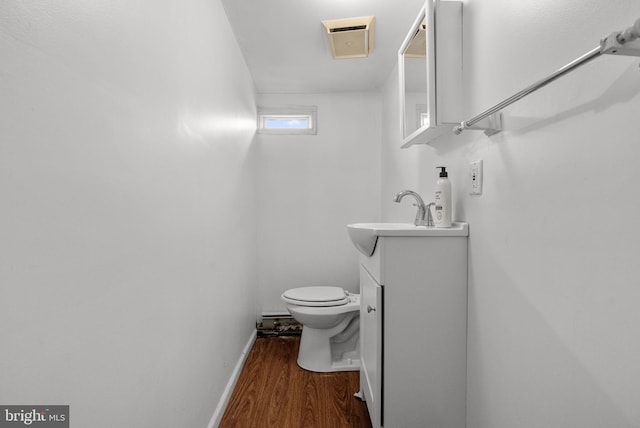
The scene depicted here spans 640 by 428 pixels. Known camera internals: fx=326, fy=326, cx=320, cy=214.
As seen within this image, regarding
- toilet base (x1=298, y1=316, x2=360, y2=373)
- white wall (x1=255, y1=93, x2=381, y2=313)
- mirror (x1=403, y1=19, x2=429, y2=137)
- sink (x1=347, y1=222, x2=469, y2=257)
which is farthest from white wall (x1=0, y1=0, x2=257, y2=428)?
white wall (x1=255, y1=93, x2=381, y2=313)

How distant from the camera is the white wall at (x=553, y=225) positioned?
25.6 inches

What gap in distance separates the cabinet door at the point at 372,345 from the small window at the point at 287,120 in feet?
5.28

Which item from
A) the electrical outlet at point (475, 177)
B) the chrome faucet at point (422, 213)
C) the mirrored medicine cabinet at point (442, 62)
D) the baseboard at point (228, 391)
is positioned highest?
the mirrored medicine cabinet at point (442, 62)

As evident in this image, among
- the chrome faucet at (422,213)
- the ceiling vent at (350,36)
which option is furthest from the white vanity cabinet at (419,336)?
the ceiling vent at (350,36)

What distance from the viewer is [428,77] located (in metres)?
1.28

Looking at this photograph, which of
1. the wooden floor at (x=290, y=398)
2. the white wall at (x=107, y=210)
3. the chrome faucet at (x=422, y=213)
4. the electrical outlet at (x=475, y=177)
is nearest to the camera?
the white wall at (x=107, y=210)

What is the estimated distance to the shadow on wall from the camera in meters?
0.74

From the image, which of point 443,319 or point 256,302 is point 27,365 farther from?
point 256,302

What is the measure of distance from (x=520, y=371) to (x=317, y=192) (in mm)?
2072

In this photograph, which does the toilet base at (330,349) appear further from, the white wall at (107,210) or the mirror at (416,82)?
the mirror at (416,82)

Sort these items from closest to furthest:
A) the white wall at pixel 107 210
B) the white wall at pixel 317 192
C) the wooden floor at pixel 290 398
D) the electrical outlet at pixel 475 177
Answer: the white wall at pixel 107 210 < the electrical outlet at pixel 475 177 < the wooden floor at pixel 290 398 < the white wall at pixel 317 192

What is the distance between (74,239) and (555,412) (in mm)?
1169

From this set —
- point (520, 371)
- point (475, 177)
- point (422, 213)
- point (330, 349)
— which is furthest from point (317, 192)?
point (520, 371)

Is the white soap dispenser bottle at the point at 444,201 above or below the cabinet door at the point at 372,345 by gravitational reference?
above
